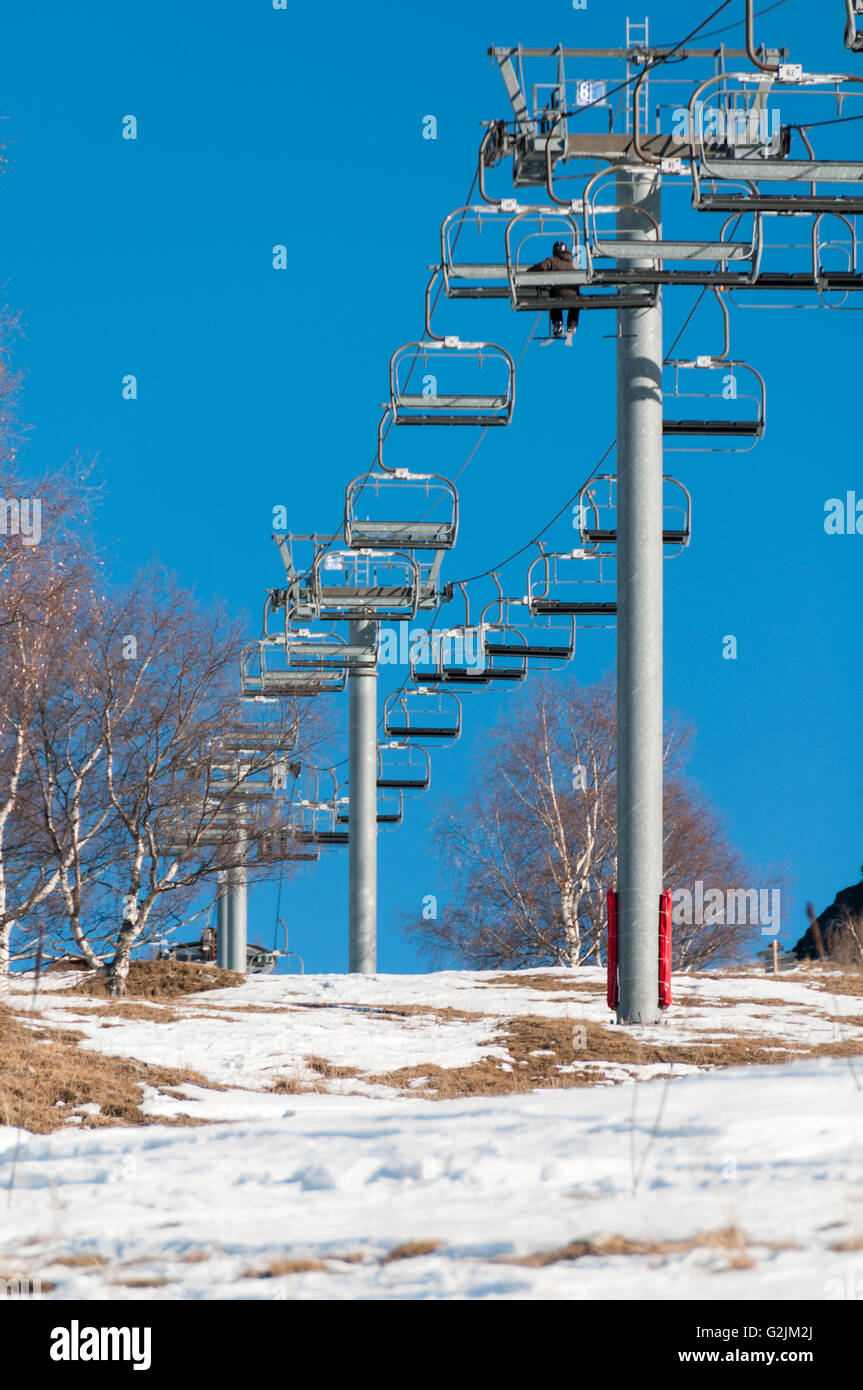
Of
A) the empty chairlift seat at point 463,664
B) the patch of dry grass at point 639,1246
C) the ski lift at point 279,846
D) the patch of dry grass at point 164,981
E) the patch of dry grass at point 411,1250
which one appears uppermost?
the empty chairlift seat at point 463,664

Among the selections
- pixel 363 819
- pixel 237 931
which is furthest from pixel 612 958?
pixel 237 931

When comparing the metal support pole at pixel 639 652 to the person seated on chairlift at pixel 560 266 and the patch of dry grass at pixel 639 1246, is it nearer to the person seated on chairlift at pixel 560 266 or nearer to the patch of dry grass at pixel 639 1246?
the person seated on chairlift at pixel 560 266

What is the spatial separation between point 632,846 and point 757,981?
6.98 m

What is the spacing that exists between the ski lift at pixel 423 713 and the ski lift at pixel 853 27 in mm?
18488

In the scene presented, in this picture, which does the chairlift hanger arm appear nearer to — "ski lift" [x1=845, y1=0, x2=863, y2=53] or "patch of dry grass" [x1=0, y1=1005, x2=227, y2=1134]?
"ski lift" [x1=845, y1=0, x2=863, y2=53]

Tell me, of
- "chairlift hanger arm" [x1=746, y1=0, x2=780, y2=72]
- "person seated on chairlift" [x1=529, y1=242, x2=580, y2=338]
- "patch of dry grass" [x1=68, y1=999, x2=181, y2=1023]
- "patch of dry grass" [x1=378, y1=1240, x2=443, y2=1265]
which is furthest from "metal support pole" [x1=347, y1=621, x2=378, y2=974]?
"patch of dry grass" [x1=378, y1=1240, x2=443, y2=1265]

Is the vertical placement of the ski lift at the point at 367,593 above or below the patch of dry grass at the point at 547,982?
above

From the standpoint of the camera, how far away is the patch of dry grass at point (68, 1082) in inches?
427

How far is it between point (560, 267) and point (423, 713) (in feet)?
50.0

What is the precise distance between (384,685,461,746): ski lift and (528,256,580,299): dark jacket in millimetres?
13998

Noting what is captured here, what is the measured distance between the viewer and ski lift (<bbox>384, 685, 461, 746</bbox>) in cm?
2942

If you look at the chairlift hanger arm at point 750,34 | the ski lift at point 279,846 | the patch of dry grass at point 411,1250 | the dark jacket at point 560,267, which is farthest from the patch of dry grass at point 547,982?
the patch of dry grass at point 411,1250

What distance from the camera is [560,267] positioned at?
15578mm
